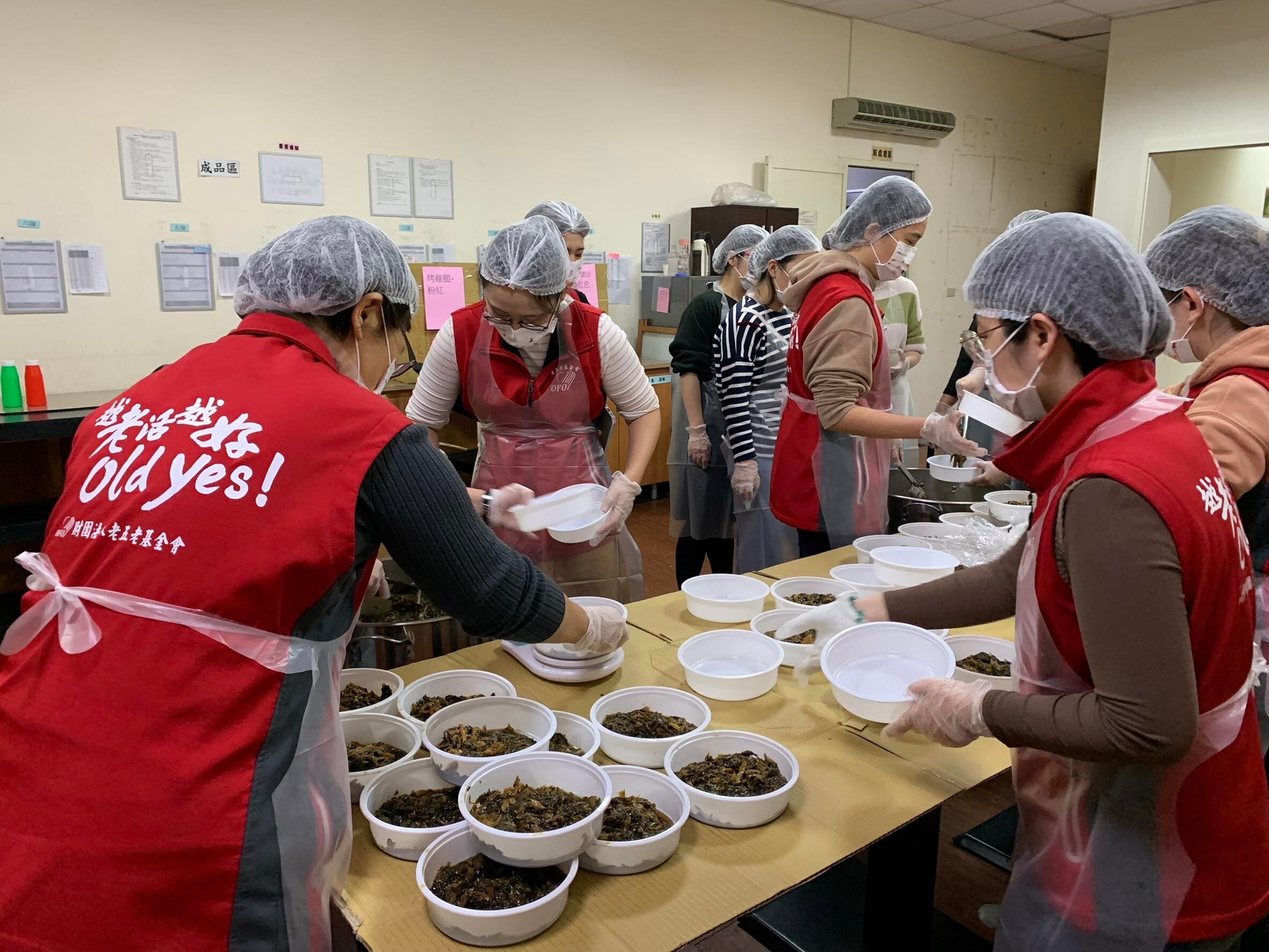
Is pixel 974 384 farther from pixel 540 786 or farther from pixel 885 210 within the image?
pixel 540 786

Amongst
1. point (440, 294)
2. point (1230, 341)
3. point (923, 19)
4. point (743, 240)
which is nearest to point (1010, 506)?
point (1230, 341)

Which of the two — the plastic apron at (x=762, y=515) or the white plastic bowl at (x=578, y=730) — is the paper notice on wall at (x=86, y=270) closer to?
the plastic apron at (x=762, y=515)

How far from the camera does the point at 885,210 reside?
2361 mm

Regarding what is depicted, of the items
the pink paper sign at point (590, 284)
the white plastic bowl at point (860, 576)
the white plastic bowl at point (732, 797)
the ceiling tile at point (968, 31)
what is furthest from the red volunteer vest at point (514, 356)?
the ceiling tile at point (968, 31)

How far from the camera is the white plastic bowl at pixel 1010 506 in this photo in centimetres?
252

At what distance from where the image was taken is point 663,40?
18.0 feet

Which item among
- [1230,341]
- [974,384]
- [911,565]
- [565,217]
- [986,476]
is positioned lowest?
[911,565]

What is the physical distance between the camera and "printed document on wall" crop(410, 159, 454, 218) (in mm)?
4699

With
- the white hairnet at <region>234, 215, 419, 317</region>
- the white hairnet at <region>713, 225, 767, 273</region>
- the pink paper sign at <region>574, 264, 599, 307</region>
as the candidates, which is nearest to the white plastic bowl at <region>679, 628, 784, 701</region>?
the white hairnet at <region>234, 215, 419, 317</region>

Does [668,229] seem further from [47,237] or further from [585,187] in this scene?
[47,237]

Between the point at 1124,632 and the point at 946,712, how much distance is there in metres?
0.34

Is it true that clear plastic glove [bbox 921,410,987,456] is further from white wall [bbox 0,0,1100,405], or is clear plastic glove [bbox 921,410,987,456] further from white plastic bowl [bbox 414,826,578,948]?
white wall [bbox 0,0,1100,405]

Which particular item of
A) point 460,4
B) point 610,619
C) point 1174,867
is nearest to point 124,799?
point 610,619

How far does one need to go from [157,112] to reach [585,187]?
7.74 ft
